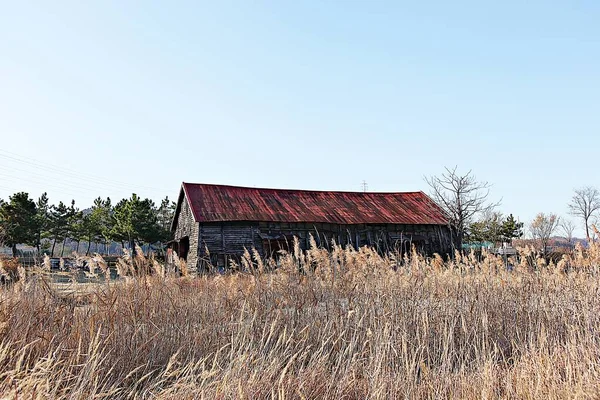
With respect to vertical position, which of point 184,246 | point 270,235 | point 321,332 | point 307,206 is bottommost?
point 321,332

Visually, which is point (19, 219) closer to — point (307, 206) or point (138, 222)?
point (138, 222)

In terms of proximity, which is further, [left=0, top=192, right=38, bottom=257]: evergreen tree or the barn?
[left=0, top=192, right=38, bottom=257]: evergreen tree

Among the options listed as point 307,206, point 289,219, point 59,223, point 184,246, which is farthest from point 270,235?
point 59,223

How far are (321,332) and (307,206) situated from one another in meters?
21.9

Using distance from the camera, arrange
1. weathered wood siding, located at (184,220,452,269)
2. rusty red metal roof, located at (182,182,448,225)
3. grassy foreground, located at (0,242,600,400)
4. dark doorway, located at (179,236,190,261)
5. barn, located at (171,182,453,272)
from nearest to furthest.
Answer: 1. grassy foreground, located at (0,242,600,400)
2. weathered wood siding, located at (184,220,452,269)
3. barn, located at (171,182,453,272)
4. rusty red metal roof, located at (182,182,448,225)
5. dark doorway, located at (179,236,190,261)

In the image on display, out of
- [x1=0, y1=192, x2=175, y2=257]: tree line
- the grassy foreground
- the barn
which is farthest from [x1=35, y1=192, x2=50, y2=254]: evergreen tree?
the grassy foreground

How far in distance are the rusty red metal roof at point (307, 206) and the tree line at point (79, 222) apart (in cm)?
478

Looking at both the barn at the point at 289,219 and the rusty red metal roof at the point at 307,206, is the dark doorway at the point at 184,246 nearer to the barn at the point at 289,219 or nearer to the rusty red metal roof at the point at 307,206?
the barn at the point at 289,219

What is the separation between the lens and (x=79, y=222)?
4947 centimetres

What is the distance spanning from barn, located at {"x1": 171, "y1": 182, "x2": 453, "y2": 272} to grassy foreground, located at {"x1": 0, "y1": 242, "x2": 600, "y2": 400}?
16322 mm

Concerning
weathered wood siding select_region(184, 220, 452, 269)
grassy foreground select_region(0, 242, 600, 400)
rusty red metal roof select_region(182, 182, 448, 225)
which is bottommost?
grassy foreground select_region(0, 242, 600, 400)

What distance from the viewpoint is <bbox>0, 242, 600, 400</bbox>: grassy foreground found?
392cm

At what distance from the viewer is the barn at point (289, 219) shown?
2395 cm

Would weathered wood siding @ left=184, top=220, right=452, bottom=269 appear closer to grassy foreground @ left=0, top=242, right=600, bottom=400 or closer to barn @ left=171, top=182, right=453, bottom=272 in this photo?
barn @ left=171, top=182, right=453, bottom=272
